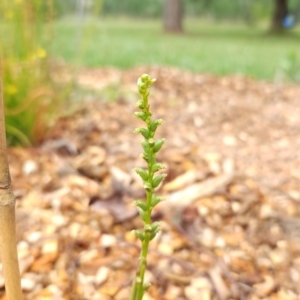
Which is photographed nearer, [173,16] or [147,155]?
[147,155]

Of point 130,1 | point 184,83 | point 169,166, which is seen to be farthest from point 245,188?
point 130,1

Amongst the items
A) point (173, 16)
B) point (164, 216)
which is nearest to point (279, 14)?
point (173, 16)

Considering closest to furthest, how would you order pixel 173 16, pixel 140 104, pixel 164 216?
pixel 140 104, pixel 164 216, pixel 173 16

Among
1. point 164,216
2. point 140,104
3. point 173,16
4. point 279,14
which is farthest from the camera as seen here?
point 279,14

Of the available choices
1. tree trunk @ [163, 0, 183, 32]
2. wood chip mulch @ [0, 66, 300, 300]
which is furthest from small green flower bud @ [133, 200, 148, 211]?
tree trunk @ [163, 0, 183, 32]

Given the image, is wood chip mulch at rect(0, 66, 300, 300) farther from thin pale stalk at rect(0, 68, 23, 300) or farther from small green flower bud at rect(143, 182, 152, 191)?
small green flower bud at rect(143, 182, 152, 191)

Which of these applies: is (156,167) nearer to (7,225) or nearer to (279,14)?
(7,225)

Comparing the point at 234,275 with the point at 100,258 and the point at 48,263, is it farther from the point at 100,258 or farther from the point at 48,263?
the point at 48,263

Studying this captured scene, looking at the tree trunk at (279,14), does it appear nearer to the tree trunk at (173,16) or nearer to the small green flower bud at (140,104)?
the tree trunk at (173,16)
